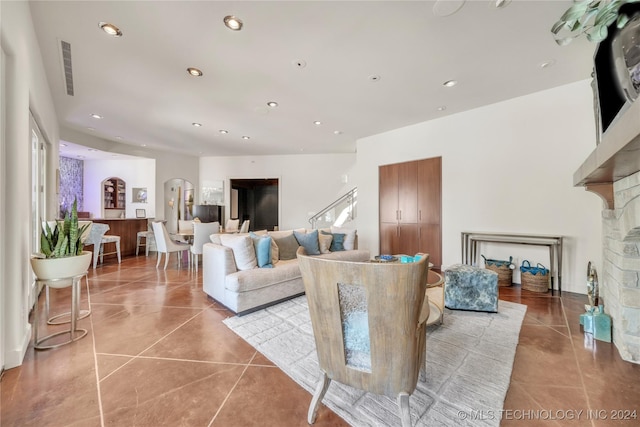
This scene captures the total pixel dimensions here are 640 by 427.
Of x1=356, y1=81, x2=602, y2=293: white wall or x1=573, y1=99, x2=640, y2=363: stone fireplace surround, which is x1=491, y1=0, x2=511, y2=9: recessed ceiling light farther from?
x1=356, y1=81, x2=602, y2=293: white wall

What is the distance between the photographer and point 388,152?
553 centimetres

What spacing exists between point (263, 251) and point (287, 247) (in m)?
0.67

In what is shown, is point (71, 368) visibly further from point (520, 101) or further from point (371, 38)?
point (520, 101)

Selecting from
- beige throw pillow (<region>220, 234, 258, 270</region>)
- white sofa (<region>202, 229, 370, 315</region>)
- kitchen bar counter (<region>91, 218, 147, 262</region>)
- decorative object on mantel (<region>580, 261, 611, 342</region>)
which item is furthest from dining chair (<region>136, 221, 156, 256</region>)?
decorative object on mantel (<region>580, 261, 611, 342</region>)

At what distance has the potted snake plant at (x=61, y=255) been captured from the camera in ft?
6.76

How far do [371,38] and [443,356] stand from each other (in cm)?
292

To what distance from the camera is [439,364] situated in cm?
188

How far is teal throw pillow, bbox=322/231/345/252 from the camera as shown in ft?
14.6

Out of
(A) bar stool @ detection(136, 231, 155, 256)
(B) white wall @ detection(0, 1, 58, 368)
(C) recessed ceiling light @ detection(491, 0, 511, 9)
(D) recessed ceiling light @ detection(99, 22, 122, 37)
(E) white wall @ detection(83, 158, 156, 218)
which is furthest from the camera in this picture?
(E) white wall @ detection(83, 158, 156, 218)

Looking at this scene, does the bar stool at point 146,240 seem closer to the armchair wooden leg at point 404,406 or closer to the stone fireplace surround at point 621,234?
the armchair wooden leg at point 404,406

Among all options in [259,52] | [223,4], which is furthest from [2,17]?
[259,52]

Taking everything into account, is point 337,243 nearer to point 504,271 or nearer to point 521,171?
point 504,271

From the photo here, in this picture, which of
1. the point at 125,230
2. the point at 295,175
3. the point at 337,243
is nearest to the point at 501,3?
the point at 337,243

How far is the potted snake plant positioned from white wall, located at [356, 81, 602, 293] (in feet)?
16.7
